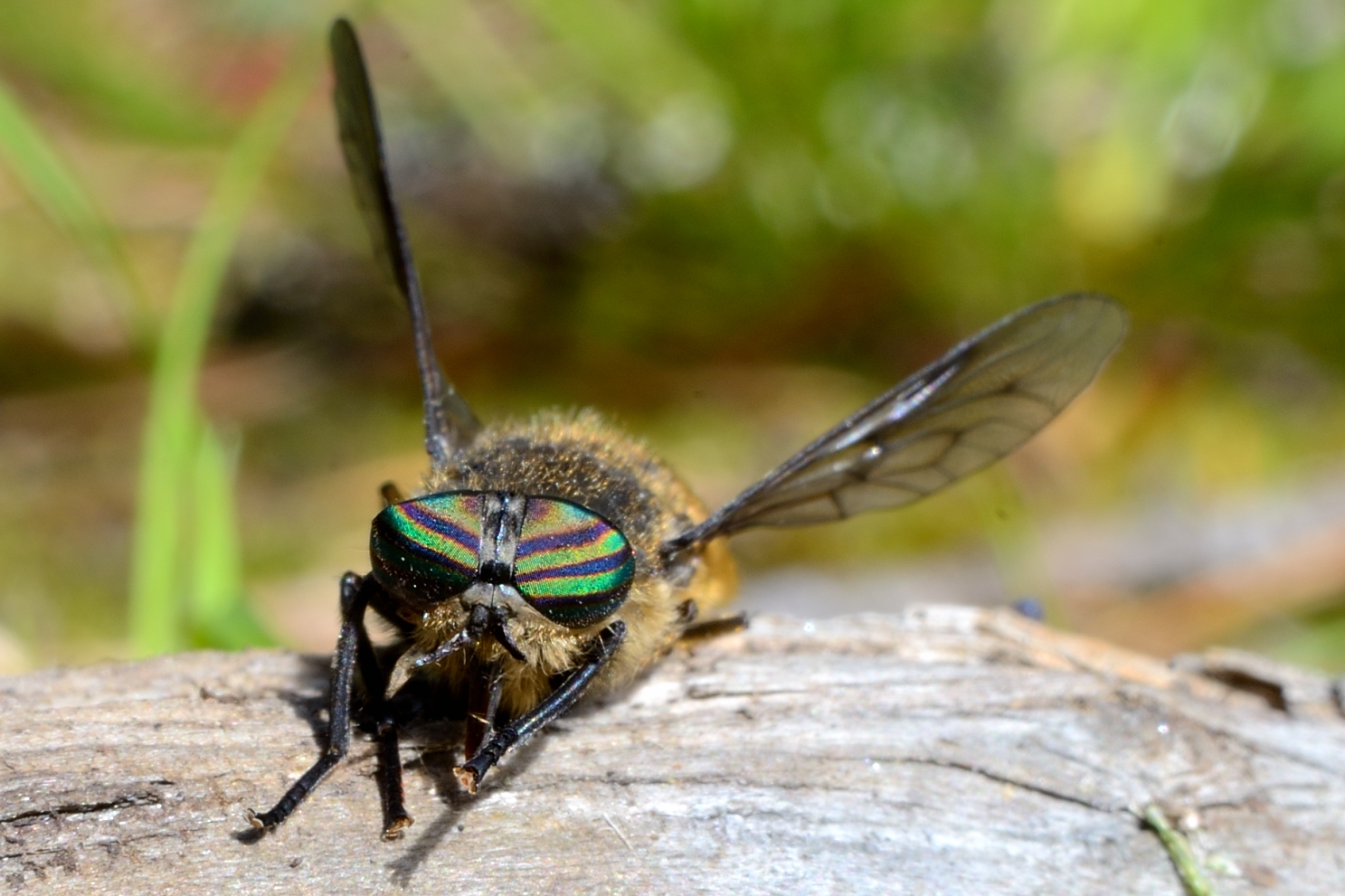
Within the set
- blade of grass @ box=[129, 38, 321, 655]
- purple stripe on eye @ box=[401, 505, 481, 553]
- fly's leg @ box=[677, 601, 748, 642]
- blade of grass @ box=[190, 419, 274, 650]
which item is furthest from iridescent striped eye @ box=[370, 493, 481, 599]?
blade of grass @ box=[129, 38, 321, 655]

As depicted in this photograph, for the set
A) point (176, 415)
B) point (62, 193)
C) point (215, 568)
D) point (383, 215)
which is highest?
point (62, 193)

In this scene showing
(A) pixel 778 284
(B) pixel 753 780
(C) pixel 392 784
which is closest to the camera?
(C) pixel 392 784

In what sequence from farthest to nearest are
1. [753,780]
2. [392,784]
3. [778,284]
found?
[778,284] → [753,780] → [392,784]

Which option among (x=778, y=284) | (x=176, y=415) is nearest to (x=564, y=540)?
(x=176, y=415)

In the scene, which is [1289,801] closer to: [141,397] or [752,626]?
[752,626]

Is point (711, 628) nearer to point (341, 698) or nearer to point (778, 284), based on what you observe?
point (341, 698)

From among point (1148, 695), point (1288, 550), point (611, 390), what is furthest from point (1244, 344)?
point (1148, 695)

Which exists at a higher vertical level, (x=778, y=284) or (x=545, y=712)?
(x=778, y=284)

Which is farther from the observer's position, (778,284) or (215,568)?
(778,284)
